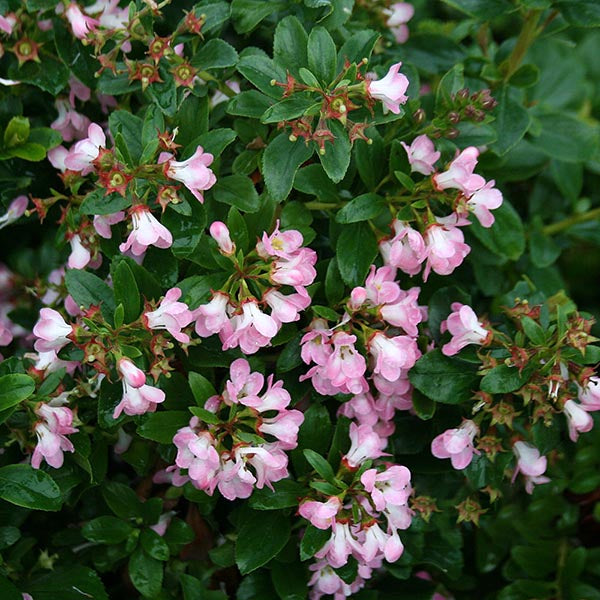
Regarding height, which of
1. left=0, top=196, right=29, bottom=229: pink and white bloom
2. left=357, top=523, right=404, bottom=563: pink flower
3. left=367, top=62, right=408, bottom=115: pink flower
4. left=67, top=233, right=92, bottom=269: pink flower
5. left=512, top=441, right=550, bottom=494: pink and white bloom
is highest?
left=367, top=62, right=408, bottom=115: pink flower

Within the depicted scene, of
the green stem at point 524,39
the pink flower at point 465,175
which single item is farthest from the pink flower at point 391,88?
the green stem at point 524,39

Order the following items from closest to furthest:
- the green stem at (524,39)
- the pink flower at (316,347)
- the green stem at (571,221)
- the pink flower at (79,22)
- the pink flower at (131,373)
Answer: the pink flower at (131,373)
the pink flower at (316,347)
the pink flower at (79,22)
the green stem at (524,39)
the green stem at (571,221)

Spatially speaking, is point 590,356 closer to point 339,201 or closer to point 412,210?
point 412,210

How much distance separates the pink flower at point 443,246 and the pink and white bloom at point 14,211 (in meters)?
0.66

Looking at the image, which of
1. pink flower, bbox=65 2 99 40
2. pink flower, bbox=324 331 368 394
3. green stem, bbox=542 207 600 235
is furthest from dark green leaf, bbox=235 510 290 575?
green stem, bbox=542 207 600 235

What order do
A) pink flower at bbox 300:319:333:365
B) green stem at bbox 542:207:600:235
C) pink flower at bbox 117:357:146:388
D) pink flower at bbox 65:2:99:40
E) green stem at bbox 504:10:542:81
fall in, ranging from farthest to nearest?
green stem at bbox 542:207:600:235, green stem at bbox 504:10:542:81, pink flower at bbox 65:2:99:40, pink flower at bbox 300:319:333:365, pink flower at bbox 117:357:146:388

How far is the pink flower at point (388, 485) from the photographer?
1.08 m

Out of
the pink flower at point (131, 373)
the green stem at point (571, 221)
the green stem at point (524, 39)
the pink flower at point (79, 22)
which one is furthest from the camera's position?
→ the green stem at point (571, 221)

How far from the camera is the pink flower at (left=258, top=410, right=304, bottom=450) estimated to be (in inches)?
43.8

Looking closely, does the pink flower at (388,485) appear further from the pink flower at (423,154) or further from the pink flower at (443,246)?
the pink flower at (423,154)

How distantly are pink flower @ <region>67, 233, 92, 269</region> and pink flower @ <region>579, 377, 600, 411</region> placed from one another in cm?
75

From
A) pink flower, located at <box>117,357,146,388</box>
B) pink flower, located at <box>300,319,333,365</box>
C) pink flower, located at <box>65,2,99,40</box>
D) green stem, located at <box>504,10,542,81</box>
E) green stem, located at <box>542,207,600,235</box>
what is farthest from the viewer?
green stem, located at <box>542,207,600,235</box>

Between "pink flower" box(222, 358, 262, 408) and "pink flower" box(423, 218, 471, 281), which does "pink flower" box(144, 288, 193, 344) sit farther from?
"pink flower" box(423, 218, 471, 281)

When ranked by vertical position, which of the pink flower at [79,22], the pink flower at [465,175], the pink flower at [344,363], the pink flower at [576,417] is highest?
the pink flower at [79,22]
